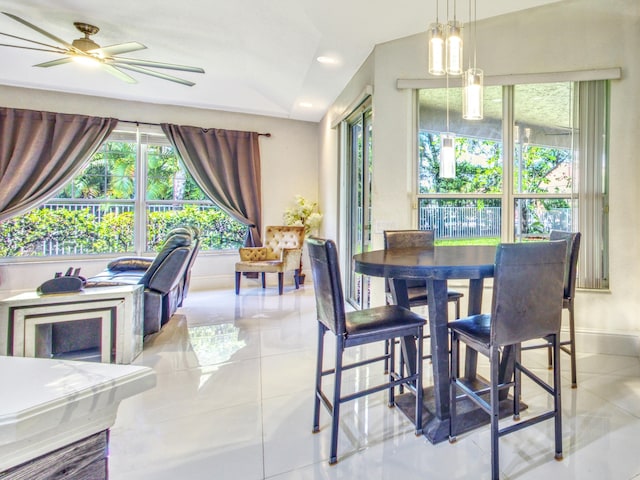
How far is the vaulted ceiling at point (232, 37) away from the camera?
294 centimetres

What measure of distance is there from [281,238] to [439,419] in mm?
4201

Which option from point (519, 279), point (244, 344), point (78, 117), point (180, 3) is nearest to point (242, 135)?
point (78, 117)

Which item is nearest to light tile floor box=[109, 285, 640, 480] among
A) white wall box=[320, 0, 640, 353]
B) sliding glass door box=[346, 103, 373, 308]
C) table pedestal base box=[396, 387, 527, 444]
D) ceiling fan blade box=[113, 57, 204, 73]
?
table pedestal base box=[396, 387, 527, 444]

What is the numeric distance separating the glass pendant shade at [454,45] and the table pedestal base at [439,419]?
1965 mm

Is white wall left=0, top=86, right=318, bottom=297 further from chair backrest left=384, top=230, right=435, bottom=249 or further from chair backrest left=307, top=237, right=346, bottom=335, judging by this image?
chair backrest left=307, top=237, right=346, bottom=335

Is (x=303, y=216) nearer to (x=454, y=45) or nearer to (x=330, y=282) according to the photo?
(x=454, y=45)

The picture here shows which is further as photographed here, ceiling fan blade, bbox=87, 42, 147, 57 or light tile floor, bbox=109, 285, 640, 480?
ceiling fan blade, bbox=87, 42, 147, 57

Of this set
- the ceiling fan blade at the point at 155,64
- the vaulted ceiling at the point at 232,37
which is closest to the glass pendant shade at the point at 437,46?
the vaulted ceiling at the point at 232,37

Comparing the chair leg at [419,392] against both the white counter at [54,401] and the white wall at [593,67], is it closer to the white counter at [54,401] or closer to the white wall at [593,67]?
the white counter at [54,401]

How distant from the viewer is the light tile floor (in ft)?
5.20

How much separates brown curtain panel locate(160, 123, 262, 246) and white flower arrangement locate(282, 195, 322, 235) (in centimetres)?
51

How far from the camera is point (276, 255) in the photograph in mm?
5695

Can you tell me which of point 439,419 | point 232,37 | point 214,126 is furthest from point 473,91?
point 214,126

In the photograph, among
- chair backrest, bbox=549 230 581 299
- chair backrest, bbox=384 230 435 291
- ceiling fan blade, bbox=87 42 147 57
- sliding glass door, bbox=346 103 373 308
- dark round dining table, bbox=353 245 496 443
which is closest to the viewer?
dark round dining table, bbox=353 245 496 443
